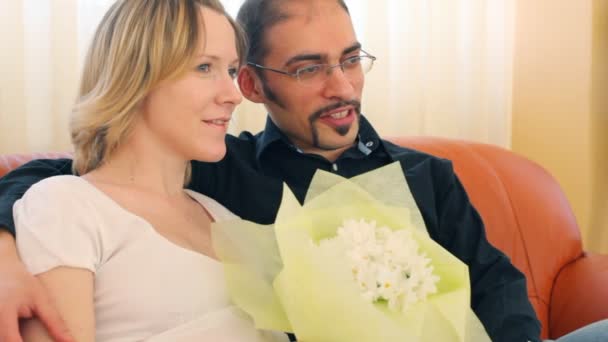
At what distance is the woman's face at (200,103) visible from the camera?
113cm

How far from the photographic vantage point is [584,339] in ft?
4.12

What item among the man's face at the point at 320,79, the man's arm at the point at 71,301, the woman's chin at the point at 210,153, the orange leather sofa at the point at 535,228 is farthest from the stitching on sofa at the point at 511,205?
the man's arm at the point at 71,301

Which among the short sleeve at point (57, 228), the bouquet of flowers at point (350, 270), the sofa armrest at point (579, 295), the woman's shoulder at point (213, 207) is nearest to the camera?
the bouquet of flowers at point (350, 270)

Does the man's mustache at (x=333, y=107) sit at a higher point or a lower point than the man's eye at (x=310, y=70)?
lower

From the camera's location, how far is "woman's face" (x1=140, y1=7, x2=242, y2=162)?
3.70ft

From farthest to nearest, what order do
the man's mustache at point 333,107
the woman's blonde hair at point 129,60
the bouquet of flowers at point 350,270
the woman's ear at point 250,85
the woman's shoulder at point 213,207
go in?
1. the woman's ear at point 250,85
2. the man's mustache at point 333,107
3. the woman's shoulder at point 213,207
4. the woman's blonde hair at point 129,60
5. the bouquet of flowers at point 350,270

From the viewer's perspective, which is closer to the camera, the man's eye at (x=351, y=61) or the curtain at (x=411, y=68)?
the man's eye at (x=351, y=61)

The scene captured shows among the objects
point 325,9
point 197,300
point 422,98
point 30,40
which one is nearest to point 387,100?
point 422,98

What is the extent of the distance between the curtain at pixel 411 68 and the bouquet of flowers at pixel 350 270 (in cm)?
107

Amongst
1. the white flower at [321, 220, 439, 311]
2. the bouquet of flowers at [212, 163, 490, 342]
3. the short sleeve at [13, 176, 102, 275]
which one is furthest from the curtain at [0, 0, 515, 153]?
the white flower at [321, 220, 439, 311]

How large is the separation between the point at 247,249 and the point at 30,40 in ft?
3.72

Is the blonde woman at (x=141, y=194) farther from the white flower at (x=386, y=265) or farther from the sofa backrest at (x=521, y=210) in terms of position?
the sofa backrest at (x=521, y=210)

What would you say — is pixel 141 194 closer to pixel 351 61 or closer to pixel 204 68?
pixel 204 68

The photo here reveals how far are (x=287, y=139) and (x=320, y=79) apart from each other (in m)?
0.16
